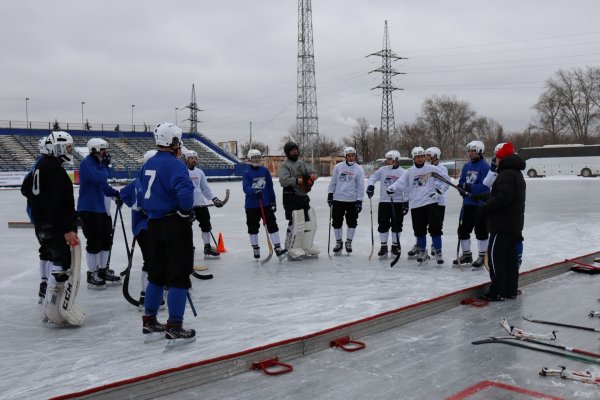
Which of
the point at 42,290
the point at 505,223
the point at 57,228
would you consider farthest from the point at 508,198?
the point at 42,290

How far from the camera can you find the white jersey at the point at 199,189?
28.2ft

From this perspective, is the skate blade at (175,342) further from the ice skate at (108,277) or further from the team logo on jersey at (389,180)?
the team logo on jersey at (389,180)

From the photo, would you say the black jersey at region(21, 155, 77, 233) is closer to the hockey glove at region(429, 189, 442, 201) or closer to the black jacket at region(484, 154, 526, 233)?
the black jacket at region(484, 154, 526, 233)

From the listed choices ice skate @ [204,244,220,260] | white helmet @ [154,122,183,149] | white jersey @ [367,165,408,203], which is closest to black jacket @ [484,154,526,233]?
white jersey @ [367,165,408,203]

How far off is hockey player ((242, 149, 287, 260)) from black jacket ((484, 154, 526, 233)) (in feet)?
11.9

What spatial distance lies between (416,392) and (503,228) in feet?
10.1

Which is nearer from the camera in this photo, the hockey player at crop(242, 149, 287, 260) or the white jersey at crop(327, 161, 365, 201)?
the hockey player at crop(242, 149, 287, 260)

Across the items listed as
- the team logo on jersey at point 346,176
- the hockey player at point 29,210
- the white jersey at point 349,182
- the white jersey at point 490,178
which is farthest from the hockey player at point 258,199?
the hockey player at point 29,210

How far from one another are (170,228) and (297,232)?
14.5ft

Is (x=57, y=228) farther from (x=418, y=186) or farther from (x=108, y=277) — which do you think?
(x=418, y=186)

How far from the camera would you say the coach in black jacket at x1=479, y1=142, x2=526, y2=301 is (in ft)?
19.5

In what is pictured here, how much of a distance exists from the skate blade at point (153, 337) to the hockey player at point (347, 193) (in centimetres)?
477

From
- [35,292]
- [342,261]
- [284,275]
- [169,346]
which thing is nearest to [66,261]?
[169,346]

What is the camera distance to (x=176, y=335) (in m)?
4.41
